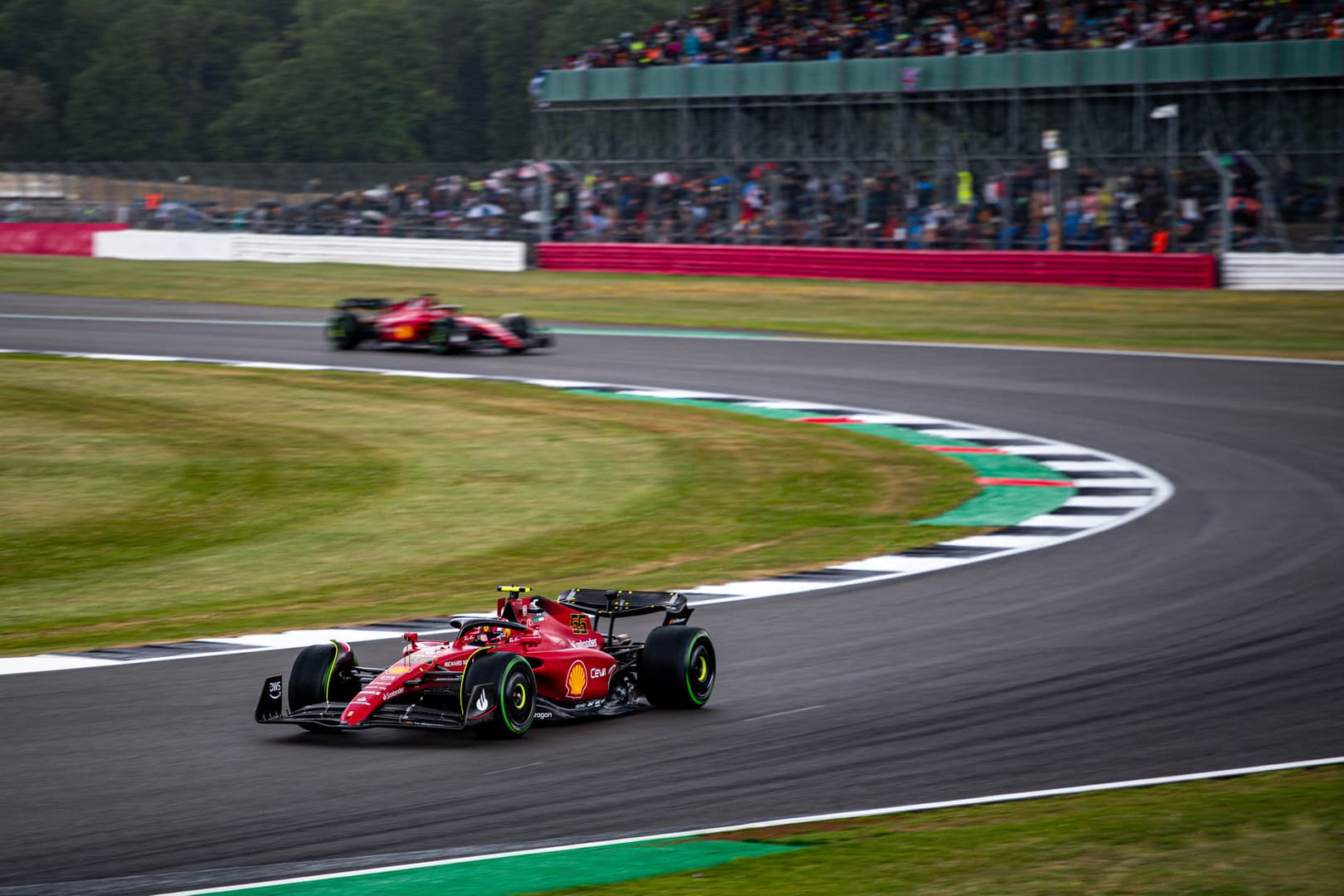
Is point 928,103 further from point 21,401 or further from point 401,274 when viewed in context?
point 21,401

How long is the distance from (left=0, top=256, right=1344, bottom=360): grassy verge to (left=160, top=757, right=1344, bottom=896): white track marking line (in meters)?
19.1

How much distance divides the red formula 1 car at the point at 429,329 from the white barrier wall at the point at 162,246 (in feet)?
68.7

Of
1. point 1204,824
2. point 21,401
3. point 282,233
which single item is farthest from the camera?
point 282,233

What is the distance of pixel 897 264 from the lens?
35.8 meters

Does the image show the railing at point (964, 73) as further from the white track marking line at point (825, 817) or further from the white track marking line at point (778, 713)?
the white track marking line at point (825, 817)

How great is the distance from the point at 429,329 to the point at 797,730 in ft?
63.7

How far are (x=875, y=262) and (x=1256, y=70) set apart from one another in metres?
8.94

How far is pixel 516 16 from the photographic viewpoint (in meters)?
89.6

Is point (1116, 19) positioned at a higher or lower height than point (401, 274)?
higher

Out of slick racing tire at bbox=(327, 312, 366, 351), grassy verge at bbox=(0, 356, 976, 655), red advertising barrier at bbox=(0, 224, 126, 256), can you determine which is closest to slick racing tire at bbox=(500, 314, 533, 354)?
slick racing tire at bbox=(327, 312, 366, 351)

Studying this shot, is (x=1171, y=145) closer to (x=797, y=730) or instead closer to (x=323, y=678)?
(x=797, y=730)

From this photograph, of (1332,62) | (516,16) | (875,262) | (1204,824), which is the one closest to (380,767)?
(1204,824)

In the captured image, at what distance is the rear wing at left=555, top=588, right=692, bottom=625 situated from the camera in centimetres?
826

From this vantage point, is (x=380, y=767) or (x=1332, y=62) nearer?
(x=380, y=767)
